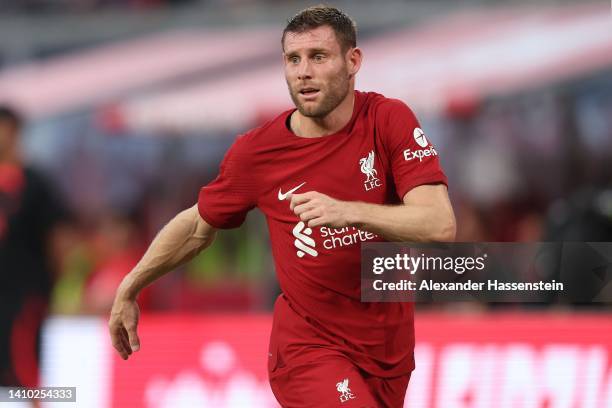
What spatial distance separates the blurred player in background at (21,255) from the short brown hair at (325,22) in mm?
2501

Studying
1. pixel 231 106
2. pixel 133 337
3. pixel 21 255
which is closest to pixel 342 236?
pixel 133 337

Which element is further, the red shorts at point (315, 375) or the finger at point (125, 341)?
the finger at point (125, 341)

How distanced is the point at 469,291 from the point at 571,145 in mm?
5140

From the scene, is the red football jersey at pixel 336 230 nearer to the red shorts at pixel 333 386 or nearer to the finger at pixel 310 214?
the red shorts at pixel 333 386

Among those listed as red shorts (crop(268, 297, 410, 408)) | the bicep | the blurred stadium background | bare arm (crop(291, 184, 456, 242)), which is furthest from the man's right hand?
the blurred stadium background

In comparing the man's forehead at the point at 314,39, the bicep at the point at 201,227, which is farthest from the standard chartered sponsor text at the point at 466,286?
the man's forehead at the point at 314,39

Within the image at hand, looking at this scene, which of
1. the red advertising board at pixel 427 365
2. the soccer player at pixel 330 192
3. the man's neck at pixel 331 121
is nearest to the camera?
the soccer player at pixel 330 192

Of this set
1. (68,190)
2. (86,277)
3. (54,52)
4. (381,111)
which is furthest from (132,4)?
(381,111)

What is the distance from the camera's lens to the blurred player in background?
621 centimetres

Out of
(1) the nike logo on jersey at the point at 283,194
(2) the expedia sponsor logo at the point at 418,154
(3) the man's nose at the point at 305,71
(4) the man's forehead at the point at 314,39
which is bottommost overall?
(1) the nike logo on jersey at the point at 283,194

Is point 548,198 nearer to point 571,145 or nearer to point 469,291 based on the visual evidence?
point 571,145

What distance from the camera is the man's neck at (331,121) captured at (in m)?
4.30

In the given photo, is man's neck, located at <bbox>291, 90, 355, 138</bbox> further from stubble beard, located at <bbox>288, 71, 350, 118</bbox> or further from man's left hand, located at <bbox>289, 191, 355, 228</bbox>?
man's left hand, located at <bbox>289, 191, 355, 228</bbox>

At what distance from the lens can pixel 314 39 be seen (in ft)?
13.8
